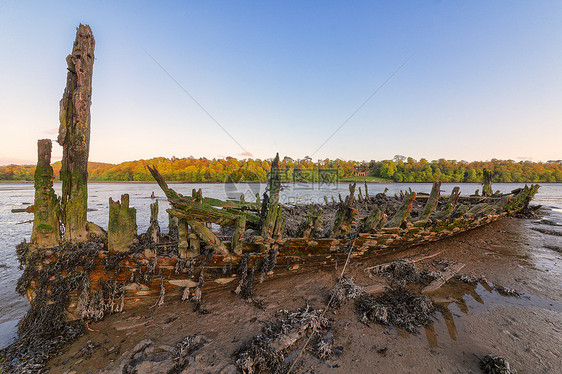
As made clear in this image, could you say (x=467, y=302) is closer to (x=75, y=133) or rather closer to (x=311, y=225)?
(x=311, y=225)

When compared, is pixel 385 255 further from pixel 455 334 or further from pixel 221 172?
pixel 221 172

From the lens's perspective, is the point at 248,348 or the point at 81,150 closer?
the point at 248,348

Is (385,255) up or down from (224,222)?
down

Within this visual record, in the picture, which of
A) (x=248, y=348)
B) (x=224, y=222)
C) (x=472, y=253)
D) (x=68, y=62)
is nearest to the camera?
(x=248, y=348)

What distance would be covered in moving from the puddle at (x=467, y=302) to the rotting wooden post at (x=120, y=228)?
600 cm

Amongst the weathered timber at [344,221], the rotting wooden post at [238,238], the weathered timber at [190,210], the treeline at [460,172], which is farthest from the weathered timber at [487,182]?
the treeline at [460,172]

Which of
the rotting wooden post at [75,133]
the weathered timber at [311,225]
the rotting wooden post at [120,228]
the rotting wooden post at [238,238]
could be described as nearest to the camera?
the rotting wooden post at [120,228]

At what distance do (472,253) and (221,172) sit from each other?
7701 cm

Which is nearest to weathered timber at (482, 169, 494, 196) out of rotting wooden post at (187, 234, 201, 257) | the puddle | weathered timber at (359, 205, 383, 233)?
the puddle

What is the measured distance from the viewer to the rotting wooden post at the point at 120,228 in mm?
4117

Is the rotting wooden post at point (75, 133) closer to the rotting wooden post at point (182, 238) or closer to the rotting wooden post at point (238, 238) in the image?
the rotting wooden post at point (182, 238)

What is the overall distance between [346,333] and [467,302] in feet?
10.8

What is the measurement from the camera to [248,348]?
3396 mm

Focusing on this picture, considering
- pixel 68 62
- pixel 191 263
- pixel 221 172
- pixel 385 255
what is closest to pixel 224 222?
pixel 191 263
